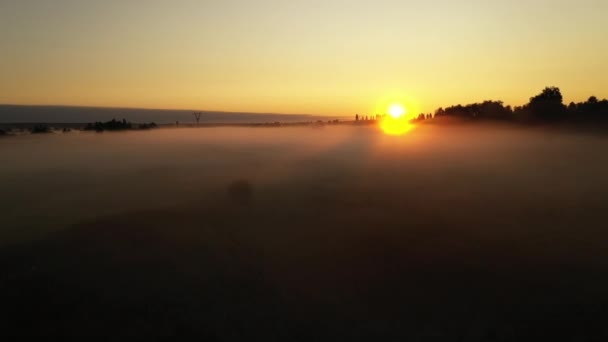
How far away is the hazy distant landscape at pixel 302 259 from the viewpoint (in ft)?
48.6

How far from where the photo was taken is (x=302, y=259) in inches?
827

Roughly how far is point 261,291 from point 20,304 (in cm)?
1102

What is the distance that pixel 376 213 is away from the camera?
3153 cm

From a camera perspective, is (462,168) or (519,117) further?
(519,117)

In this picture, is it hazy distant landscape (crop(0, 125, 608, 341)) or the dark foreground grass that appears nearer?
the dark foreground grass

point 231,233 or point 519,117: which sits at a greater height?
point 519,117

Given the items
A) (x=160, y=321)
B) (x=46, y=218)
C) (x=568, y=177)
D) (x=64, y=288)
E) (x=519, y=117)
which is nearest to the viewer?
(x=160, y=321)

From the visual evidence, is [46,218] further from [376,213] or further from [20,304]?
[376,213]

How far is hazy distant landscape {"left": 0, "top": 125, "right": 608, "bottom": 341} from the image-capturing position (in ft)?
48.6

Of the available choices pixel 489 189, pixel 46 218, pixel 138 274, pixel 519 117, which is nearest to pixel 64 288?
pixel 138 274

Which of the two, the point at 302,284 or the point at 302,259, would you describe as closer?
the point at 302,284

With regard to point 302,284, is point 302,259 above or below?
above

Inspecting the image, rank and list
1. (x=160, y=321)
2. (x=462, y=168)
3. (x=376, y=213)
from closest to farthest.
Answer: (x=160, y=321) < (x=376, y=213) < (x=462, y=168)

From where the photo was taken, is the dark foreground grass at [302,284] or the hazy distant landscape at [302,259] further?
the hazy distant landscape at [302,259]
